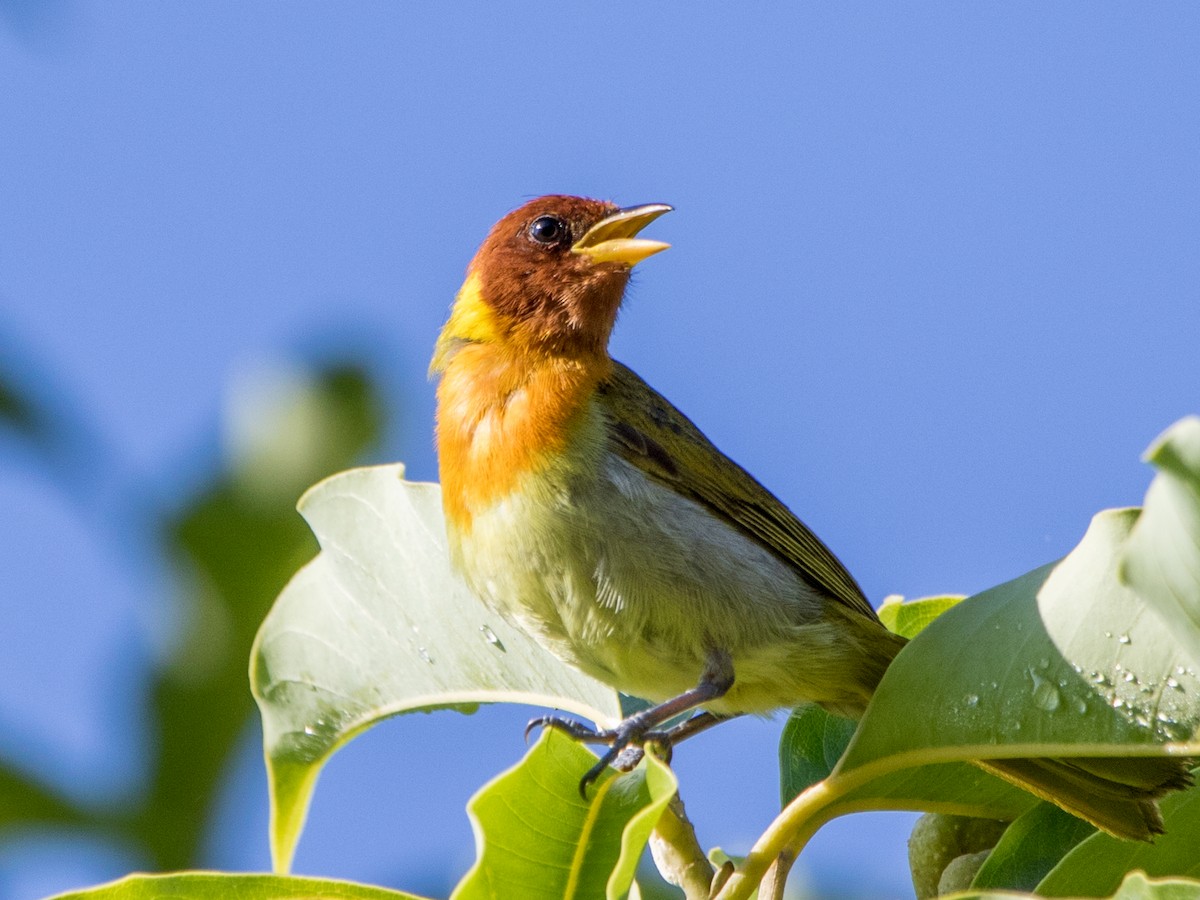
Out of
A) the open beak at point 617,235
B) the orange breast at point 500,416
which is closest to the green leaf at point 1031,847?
the orange breast at point 500,416

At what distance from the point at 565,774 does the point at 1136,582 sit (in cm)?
134

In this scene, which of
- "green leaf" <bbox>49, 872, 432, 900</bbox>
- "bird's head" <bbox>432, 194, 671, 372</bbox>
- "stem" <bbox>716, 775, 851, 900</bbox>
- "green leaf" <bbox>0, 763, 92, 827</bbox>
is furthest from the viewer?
"bird's head" <bbox>432, 194, 671, 372</bbox>

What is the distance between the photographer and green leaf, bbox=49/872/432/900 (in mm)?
2586

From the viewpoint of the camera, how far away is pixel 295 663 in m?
3.31

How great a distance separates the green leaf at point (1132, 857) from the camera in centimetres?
263

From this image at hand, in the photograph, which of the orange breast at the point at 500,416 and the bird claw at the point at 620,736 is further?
the orange breast at the point at 500,416

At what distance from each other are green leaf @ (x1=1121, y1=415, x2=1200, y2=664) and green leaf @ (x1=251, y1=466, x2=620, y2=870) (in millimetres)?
1938

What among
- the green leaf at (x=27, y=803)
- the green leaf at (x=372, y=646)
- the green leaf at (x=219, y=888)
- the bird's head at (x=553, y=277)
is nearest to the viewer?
the green leaf at (x=219, y=888)

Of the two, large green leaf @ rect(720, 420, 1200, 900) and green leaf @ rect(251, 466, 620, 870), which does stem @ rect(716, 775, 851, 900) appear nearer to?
large green leaf @ rect(720, 420, 1200, 900)

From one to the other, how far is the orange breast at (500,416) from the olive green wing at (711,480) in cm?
13

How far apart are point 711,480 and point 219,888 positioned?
84.5 inches

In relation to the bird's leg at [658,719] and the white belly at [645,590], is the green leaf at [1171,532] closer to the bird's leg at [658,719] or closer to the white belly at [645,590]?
the bird's leg at [658,719]

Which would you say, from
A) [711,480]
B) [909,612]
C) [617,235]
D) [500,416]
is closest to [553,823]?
[909,612]

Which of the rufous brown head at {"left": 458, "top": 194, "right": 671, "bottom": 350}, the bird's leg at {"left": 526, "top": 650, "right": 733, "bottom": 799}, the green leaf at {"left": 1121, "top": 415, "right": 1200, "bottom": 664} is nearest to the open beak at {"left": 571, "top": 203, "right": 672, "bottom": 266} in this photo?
the rufous brown head at {"left": 458, "top": 194, "right": 671, "bottom": 350}
